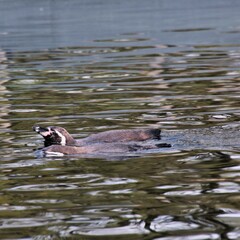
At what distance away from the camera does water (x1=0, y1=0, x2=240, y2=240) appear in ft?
24.9

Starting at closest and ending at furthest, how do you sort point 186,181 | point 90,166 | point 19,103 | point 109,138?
1. point 186,181
2. point 90,166
3. point 109,138
4. point 19,103

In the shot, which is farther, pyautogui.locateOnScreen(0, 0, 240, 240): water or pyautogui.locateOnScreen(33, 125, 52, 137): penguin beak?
pyautogui.locateOnScreen(33, 125, 52, 137): penguin beak

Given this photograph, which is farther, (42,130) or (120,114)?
(120,114)

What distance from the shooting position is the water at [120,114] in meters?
7.58

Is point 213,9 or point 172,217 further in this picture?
point 213,9

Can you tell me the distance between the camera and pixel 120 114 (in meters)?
13.9

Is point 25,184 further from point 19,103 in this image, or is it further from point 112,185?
point 19,103

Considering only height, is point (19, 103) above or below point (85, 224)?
below

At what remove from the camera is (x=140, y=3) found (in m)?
34.8

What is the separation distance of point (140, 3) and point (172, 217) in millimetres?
27664

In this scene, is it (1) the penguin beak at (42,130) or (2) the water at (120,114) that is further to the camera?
(1) the penguin beak at (42,130)

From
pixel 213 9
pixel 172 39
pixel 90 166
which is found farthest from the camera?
pixel 213 9

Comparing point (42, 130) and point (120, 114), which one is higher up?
point (42, 130)

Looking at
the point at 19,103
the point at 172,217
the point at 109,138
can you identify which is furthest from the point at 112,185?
the point at 19,103
